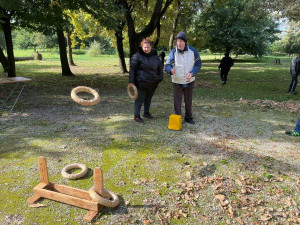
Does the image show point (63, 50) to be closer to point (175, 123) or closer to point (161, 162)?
point (175, 123)

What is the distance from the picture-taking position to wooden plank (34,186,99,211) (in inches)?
127

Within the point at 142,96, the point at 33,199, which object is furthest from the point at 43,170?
the point at 142,96

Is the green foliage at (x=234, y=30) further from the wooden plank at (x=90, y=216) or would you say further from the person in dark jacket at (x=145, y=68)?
the wooden plank at (x=90, y=216)

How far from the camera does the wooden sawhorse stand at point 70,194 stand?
10.4 feet

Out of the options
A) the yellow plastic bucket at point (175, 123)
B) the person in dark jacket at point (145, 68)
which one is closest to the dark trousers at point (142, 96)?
the person in dark jacket at point (145, 68)

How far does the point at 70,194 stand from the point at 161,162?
5.56 ft

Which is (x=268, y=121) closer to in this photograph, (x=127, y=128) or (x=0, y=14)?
(x=127, y=128)

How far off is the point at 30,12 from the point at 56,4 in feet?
5.05

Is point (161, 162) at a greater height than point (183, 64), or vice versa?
point (183, 64)

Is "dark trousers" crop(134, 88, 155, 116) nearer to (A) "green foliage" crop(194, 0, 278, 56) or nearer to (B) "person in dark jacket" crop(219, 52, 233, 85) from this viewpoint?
(B) "person in dark jacket" crop(219, 52, 233, 85)

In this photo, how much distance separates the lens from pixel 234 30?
35.2m

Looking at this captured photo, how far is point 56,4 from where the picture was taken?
1121cm

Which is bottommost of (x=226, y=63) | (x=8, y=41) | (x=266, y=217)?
(x=266, y=217)

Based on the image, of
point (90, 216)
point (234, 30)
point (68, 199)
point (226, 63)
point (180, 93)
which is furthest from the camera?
point (234, 30)
